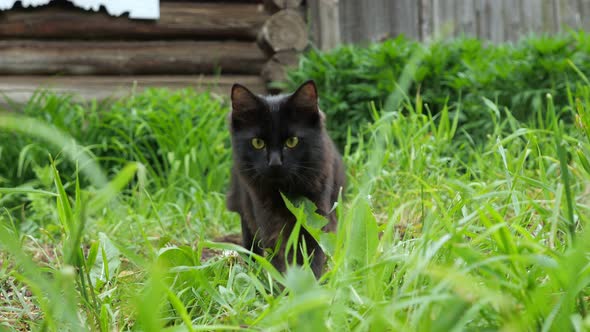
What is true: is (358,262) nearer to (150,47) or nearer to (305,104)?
(305,104)

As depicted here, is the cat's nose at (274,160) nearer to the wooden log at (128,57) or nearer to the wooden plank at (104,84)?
the wooden plank at (104,84)

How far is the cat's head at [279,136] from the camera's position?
2021 mm

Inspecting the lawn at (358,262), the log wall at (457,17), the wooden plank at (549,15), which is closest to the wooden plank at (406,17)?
the log wall at (457,17)

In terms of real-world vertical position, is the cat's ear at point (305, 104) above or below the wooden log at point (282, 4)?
below

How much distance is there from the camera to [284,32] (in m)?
5.52

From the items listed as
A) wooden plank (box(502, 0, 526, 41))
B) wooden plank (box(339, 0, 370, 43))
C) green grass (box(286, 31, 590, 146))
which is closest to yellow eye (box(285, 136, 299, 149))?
green grass (box(286, 31, 590, 146))

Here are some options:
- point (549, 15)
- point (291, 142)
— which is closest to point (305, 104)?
point (291, 142)

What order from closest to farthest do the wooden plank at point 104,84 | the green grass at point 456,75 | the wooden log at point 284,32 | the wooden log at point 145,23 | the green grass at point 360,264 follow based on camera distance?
the green grass at point 360,264 < the green grass at point 456,75 < the wooden plank at point 104,84 < the wooden log at point 145,23 < the wooden log at point 284,32

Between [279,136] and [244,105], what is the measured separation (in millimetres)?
184

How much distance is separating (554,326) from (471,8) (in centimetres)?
890

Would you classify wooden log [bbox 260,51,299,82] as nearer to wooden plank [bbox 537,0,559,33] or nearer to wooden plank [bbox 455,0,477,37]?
wooden plank [bbox 455,0,477,37]

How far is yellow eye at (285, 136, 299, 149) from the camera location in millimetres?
2055

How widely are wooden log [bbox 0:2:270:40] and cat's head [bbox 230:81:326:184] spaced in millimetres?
3835

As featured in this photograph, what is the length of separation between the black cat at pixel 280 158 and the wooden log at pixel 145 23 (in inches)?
150
